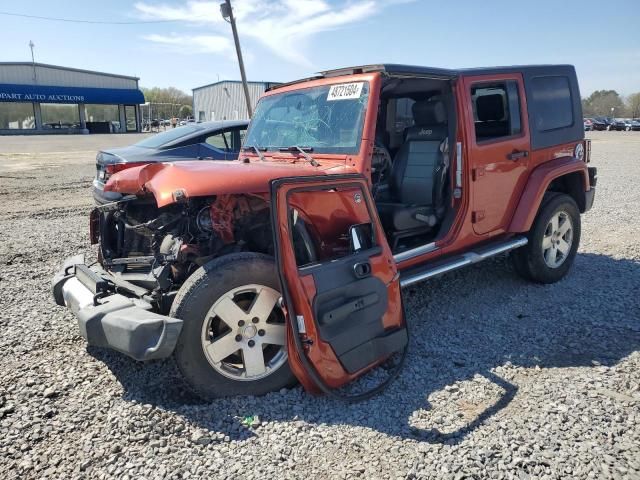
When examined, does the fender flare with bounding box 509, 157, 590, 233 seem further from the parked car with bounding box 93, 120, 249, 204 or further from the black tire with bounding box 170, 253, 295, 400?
the parked car with bounding box 93, 120, 249, 204

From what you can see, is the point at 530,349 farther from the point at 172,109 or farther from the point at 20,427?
the point at 172,109

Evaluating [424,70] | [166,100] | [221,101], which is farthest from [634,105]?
[424,70]

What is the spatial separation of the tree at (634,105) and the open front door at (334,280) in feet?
280

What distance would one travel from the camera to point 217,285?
2787 mm

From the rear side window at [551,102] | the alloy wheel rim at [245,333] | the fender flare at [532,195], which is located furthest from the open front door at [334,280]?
the rear side window at [551,102]

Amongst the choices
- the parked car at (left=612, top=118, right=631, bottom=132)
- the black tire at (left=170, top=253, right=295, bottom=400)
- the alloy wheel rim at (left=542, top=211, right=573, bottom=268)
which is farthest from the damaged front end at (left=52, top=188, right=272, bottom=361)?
the parked car at (left=612, top=118, right=631, bottom=132)

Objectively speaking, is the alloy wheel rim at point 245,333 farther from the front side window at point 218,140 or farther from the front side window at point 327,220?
the front side window at point 218,140

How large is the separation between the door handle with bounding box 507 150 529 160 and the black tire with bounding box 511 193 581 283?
592 mm

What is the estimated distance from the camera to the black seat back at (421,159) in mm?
4477

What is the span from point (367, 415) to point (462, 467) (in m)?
0.64

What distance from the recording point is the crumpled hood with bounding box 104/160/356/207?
2850 millimetres

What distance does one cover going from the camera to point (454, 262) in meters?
4.07

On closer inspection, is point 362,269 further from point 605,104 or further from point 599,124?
point 605,104

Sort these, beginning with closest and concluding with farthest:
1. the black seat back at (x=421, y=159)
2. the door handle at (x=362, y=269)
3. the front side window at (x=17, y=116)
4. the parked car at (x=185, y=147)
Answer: the door handle at (x=362, y=269), the black seat back at (x=421, y=159), the parked car at (x=185, y=147), the front side window at (x=17, y=116)
